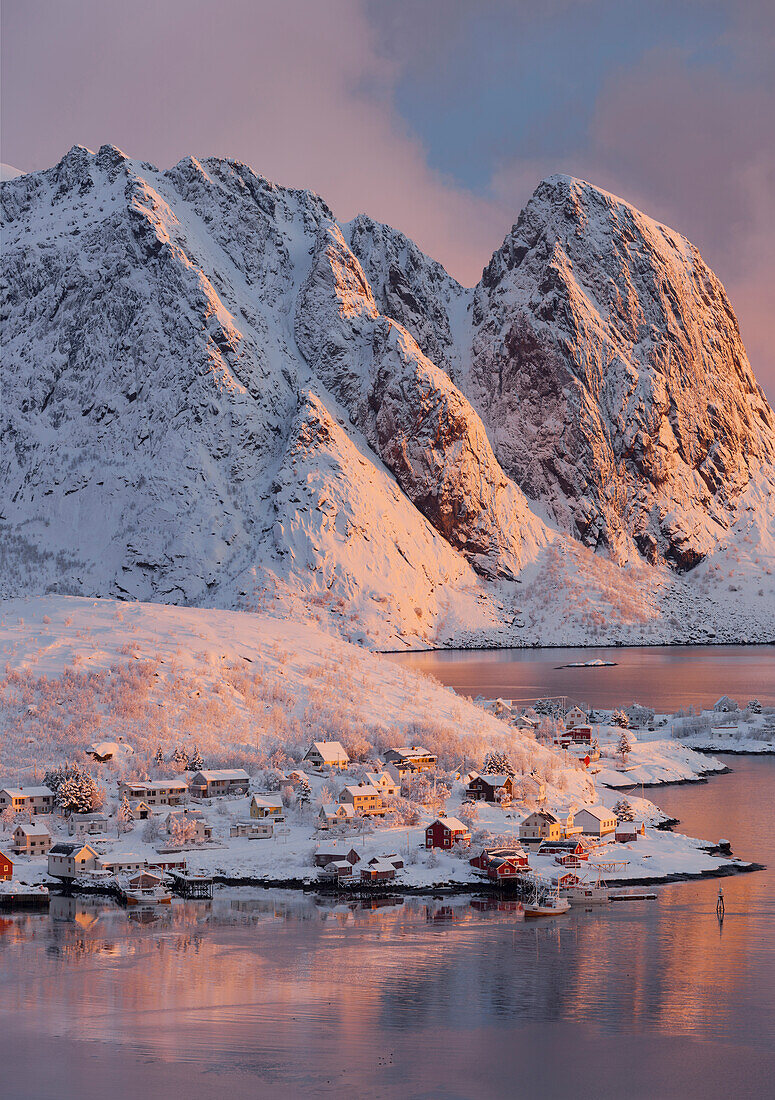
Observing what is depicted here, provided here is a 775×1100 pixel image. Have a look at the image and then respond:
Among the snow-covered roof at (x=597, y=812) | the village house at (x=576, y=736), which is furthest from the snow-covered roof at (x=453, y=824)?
the village house at (x=576, y=736)

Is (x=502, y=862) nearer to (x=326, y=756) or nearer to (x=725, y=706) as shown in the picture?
(x=326, y=756)

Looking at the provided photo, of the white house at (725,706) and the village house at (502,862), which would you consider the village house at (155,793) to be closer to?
the village house at (502,862)

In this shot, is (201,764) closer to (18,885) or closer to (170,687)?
(170,687)

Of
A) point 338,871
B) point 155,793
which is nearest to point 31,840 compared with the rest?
point 155,793

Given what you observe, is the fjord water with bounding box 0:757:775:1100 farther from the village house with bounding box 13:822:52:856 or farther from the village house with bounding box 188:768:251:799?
the village house with bounding box 188:768:251:799

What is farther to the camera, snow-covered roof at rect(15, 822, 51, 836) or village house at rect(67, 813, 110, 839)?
village house at rect(67, 813, 110, 839)

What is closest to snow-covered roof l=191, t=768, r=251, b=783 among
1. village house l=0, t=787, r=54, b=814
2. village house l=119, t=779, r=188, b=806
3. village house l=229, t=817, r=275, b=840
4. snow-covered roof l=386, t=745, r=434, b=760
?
village house l=119, t=779, r=188, b=806

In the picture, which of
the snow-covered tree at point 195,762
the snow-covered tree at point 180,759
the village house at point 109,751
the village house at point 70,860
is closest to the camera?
the village house at point 70,860
